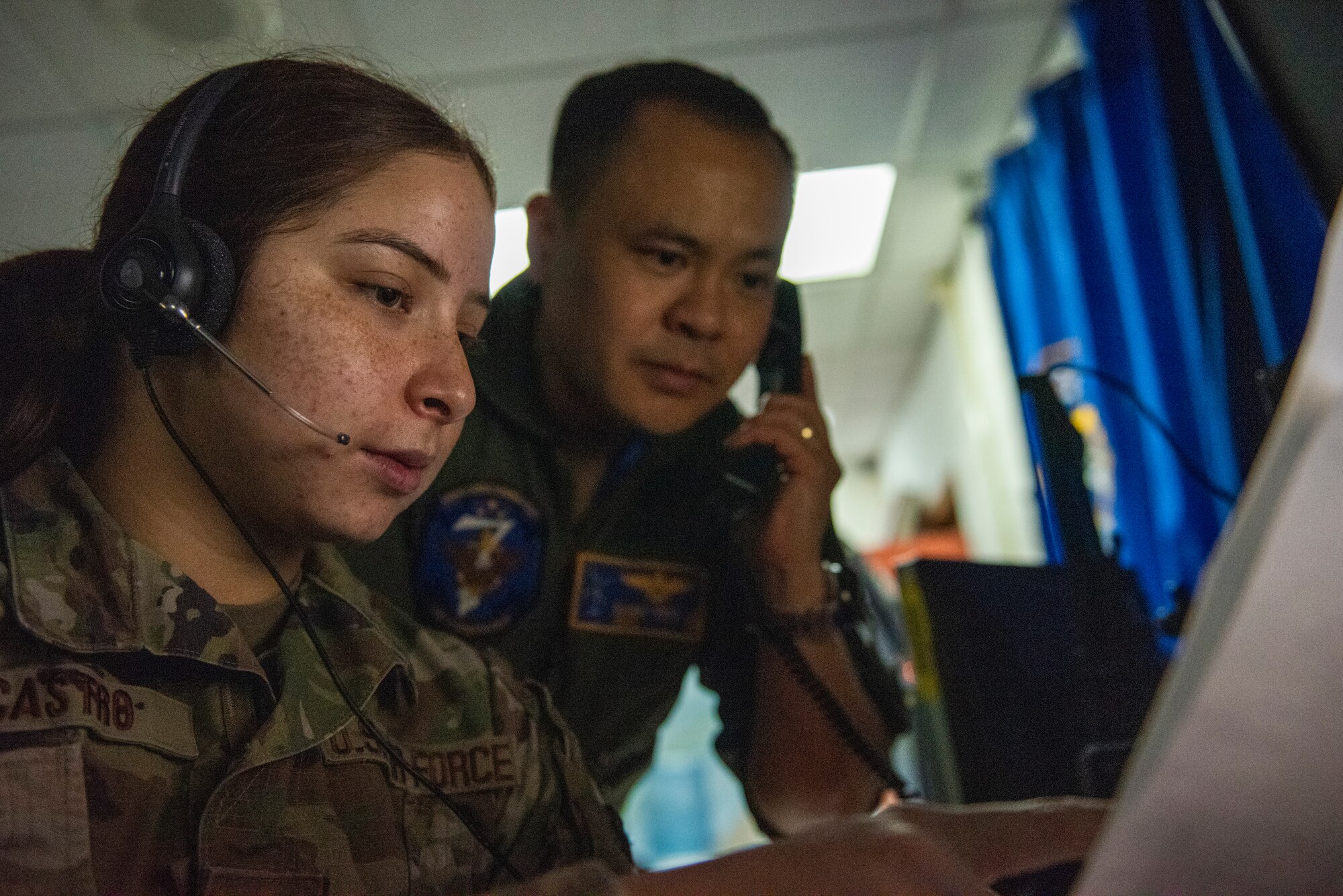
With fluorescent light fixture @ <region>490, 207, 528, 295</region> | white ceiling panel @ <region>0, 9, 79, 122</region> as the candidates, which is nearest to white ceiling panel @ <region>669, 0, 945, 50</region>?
fluorescent light fixture @ <region>490, 207, 528, 295</region>

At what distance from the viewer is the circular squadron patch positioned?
0.75 metres

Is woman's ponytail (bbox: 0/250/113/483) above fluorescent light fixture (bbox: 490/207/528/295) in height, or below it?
below

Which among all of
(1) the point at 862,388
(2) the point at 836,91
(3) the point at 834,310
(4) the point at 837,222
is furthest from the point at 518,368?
(1) the point at 862,388

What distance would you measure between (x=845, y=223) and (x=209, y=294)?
1.88 metres

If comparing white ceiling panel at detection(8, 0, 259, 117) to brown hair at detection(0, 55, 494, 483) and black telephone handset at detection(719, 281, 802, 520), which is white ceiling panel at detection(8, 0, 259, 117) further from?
black telephone handset at detection(719, 281, 802, 520)

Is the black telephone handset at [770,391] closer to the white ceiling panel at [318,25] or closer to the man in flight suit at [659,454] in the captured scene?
the man in flight suit at [659,454]

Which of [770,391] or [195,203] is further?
[770,391]

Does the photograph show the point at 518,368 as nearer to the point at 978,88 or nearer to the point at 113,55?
the point at 113,55

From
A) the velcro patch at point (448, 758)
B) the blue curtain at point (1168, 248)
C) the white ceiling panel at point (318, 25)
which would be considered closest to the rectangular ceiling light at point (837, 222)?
the blue curtain at point (1168, 248)

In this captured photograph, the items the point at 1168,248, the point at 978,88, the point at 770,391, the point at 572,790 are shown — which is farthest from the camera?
the point at 978,88

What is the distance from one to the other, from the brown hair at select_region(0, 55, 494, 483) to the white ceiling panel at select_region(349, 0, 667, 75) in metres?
0.10

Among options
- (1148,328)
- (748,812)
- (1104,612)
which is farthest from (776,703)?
(1148,328)

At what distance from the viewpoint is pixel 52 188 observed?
1.79ft

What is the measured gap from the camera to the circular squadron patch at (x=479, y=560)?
2.47ft
